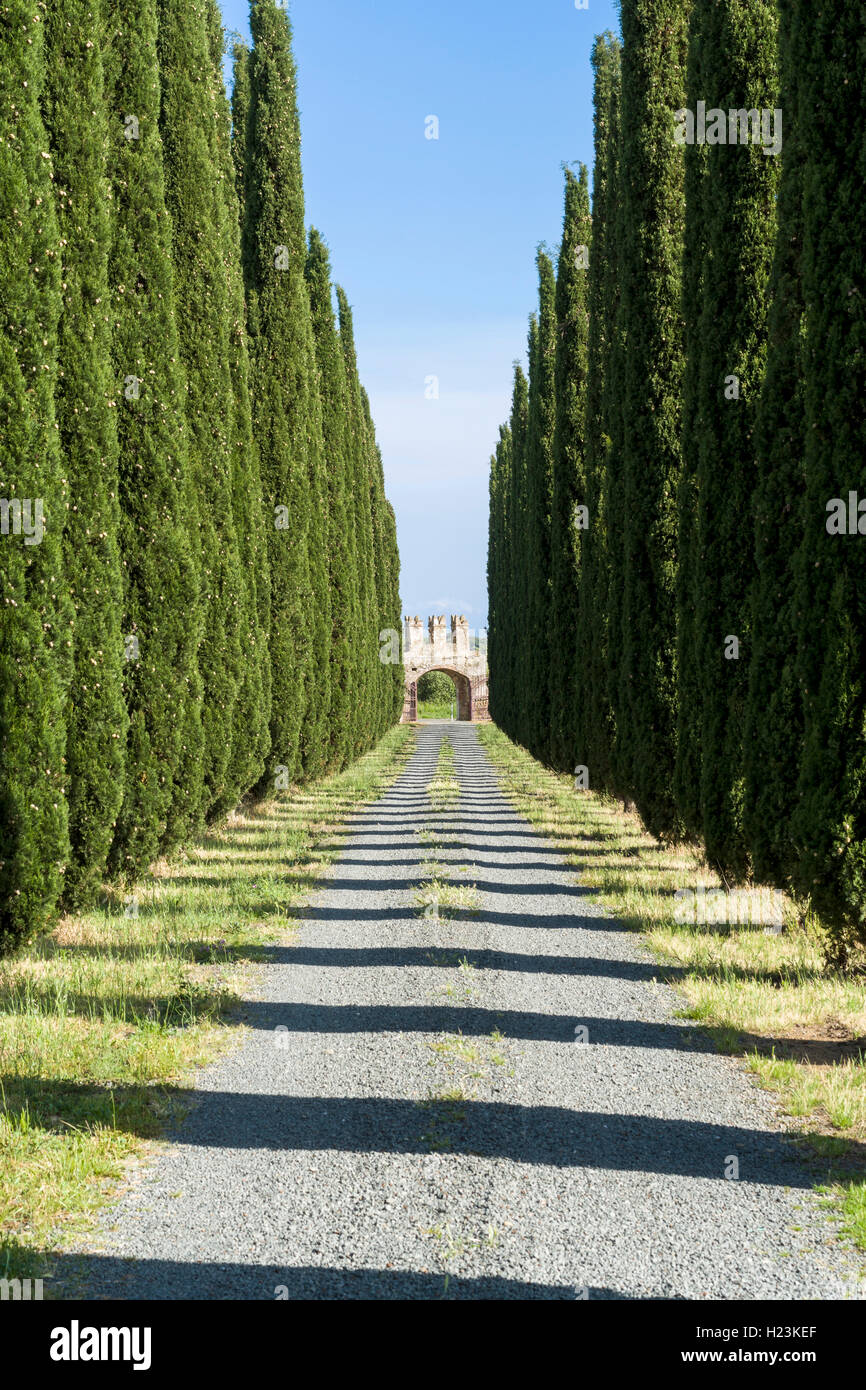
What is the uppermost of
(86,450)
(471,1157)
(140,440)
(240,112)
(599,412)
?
(240,112)

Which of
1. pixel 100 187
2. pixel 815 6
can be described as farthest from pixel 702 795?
pixel 100 187

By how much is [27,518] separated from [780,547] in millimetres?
5103

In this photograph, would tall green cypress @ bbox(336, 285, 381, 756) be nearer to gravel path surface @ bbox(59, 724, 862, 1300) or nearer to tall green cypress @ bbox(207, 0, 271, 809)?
tall green cypress @ bbox(207, 0, 271, 809)

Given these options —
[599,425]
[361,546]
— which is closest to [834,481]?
[599,425]

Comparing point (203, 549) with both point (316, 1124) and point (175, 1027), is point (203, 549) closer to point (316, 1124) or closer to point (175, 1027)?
point (175, 1027)

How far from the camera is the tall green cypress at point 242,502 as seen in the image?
1323cm

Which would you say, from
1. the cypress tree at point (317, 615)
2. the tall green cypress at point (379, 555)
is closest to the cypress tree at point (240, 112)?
the cypress tree at point (317, 615)

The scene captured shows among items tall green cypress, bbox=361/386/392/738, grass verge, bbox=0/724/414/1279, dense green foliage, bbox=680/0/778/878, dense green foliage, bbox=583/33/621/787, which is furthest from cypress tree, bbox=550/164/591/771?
tall green cypress, bbox=361/386/392/738

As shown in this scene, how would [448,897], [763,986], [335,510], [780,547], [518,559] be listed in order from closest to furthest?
[763,986] < [780,547] < [448,897] < [335,510] < [518,559]

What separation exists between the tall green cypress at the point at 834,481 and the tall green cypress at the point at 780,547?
873mm

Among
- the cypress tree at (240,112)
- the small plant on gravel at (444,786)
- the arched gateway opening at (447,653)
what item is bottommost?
the small plant on gravel at (444,786)

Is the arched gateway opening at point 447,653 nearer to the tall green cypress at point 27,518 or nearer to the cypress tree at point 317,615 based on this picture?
the cypress tree at point 317,615

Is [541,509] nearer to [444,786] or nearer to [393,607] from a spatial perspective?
[444,786]

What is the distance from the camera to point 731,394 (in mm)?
9242
